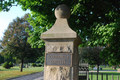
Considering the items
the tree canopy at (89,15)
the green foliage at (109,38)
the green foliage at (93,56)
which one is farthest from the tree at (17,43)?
the green foliage at (109,38)

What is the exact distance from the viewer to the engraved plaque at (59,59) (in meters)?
3.83

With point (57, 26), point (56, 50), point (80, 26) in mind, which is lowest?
point (56, 50)

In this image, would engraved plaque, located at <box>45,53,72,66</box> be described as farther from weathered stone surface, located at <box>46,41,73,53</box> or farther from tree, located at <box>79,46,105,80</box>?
tree, located at <box>79,46,105,80</box>

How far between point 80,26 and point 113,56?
2632 millimetres

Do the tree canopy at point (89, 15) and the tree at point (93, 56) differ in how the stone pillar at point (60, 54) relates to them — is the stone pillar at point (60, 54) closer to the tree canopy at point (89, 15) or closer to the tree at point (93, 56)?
the tree canopy at point (89, 15)

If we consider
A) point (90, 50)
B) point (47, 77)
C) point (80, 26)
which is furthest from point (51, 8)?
point (90, 50)

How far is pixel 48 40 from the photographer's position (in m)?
4.01

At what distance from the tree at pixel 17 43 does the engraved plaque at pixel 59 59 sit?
24.6 m

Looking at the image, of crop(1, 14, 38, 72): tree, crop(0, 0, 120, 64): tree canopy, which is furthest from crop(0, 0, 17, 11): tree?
crop(1, 14, 38, 72): tree

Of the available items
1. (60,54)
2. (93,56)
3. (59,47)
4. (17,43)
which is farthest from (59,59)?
(17,43)

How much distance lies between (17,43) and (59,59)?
1011 inches

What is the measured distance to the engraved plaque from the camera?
12.6ft

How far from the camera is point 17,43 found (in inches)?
1115

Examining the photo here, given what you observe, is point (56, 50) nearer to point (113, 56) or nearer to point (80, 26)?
point (80, 26)
